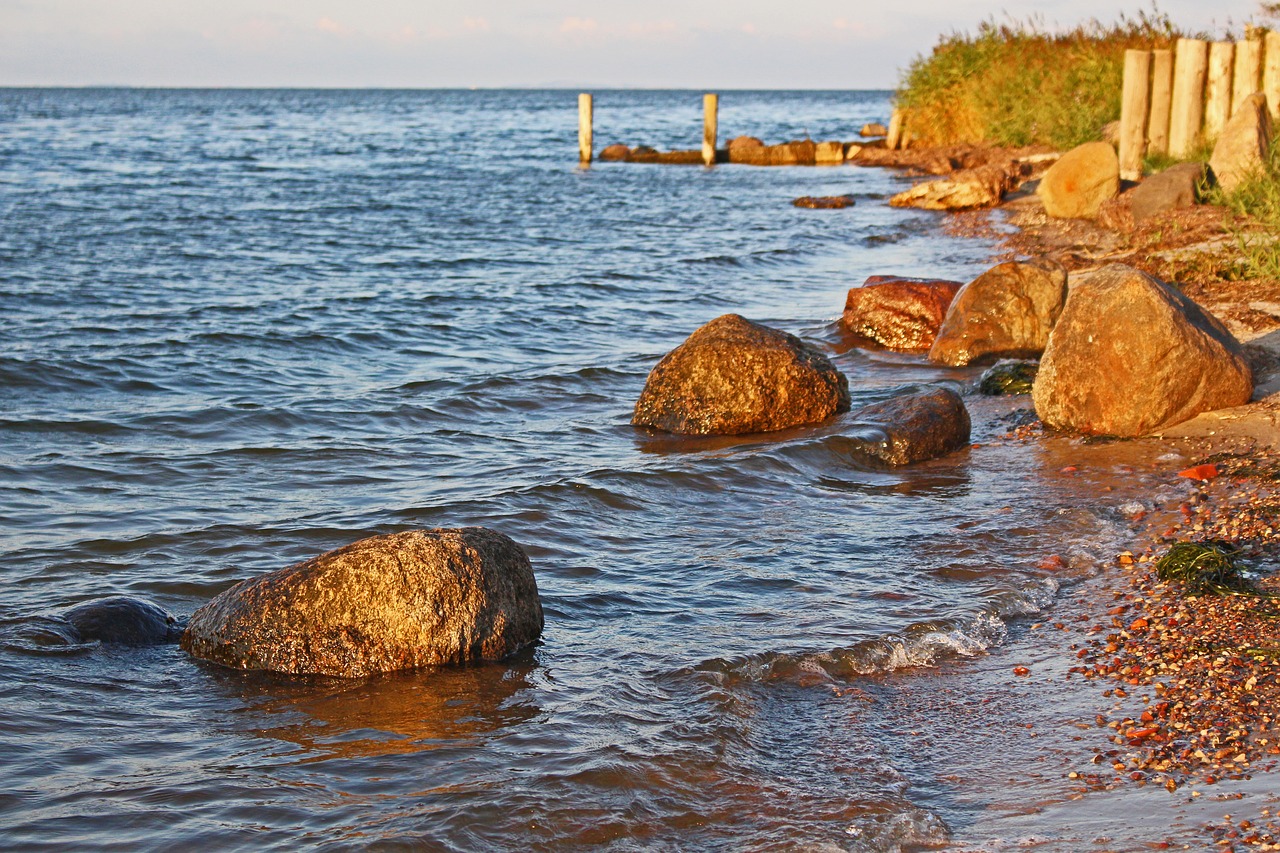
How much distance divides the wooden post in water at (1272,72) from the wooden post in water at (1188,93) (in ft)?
3.49

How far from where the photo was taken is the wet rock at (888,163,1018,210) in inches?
919

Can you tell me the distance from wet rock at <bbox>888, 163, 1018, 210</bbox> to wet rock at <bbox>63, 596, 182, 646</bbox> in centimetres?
2045

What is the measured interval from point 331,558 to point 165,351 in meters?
7.58

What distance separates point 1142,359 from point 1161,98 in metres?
13.4

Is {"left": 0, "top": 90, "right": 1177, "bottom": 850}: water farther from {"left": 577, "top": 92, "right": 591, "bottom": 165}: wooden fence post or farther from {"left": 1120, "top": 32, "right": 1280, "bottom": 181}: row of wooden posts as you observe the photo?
{"left": 577, "top": 92, "right": 591, "bottom": 165}: wooden fence post

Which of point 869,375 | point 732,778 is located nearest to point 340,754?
point 732,778

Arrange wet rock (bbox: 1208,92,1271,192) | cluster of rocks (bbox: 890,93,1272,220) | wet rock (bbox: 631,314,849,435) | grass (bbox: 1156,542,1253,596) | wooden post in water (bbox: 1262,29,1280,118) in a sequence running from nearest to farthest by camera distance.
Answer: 1. grass (bbox: 1156,542,1253,596)
2. wet rock (bbox: 631,314,849,435)
3. wet rock (bbox: 1208,92,1271,192)
4. cluster of rocks (bbox: 890,93,1272,220)
5. wooden post in water (bbox: 1262,29,1280,118)

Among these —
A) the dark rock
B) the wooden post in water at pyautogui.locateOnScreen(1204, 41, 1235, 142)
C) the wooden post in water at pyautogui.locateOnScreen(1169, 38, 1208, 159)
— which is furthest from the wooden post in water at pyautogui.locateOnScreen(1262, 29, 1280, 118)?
the dark rock

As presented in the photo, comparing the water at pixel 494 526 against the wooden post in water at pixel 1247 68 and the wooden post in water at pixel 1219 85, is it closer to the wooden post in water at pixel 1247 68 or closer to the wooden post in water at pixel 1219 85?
the wooden post in water at pixel 1219 85

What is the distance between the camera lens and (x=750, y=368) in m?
9.27

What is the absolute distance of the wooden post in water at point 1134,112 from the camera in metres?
19.6

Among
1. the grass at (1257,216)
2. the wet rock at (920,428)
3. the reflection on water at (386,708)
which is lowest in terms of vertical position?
the reflection on water at (386,708)

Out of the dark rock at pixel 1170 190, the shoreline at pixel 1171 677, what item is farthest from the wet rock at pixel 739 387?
the dark rock at pixel 1170 190

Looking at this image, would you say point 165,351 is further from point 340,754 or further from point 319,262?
point 340,754
